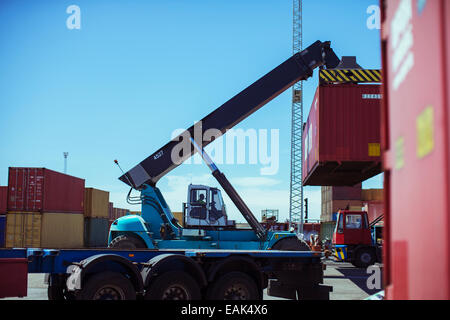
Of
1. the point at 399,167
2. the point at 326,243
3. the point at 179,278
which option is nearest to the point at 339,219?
the point at 326,243

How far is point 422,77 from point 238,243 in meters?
11.8

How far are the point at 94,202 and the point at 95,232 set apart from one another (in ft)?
5.82

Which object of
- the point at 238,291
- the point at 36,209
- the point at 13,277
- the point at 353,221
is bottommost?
the point at 238,291

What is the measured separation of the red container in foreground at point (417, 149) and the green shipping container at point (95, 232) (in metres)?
23.5

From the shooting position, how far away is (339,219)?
22094 mm

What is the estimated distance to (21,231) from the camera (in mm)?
19188

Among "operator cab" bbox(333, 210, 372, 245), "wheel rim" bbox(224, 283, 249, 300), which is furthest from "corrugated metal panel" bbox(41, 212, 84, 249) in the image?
"operator cab" bbox(333, 210, 372, 245)

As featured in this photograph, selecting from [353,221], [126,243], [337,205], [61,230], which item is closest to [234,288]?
[126,243]

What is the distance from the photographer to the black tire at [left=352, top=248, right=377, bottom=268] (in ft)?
69.4

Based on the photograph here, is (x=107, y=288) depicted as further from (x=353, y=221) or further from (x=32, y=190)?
(x=353, y=221)

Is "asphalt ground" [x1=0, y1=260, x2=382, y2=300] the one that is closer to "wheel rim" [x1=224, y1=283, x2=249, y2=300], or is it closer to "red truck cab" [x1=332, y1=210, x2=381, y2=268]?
"red truck cab" [x1=332, y1=210, x2=381, y2=268]

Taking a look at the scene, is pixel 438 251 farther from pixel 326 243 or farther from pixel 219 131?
pixel 326 243

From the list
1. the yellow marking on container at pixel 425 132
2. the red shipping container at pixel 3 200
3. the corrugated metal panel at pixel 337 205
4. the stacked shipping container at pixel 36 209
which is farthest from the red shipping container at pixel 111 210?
the yellow marking on container at pixel 425 132
